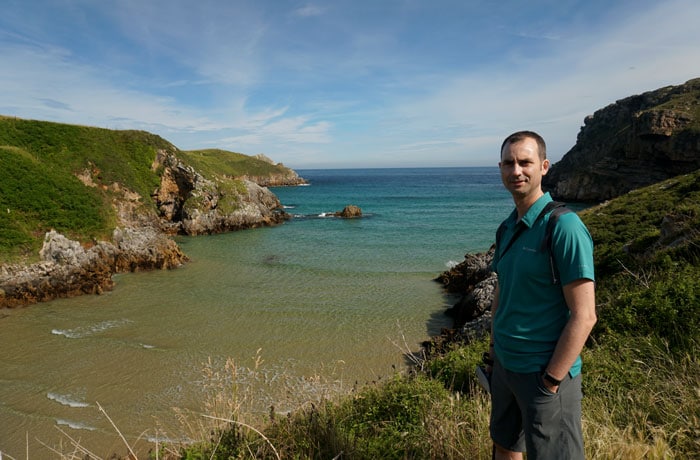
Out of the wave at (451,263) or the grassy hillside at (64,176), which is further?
the wave at (451,263)

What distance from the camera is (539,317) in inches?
99.6

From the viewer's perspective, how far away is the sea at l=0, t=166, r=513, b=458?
805cm

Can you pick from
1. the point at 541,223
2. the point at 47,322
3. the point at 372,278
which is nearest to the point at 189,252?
the point at 47,322

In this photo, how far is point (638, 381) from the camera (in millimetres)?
4582

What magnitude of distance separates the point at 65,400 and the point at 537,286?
1139cm

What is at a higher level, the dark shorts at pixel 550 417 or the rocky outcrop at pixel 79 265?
the dark shorts at pixel 550 417

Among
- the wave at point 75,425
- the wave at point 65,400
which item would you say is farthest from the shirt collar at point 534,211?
the wave at point 65,400

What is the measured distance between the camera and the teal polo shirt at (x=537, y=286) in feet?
7.48

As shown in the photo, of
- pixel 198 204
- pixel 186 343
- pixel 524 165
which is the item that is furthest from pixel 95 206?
pixel 524 165

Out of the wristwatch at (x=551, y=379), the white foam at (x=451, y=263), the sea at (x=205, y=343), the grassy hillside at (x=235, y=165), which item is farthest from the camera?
the grassy hillside at (x=235, y=165)

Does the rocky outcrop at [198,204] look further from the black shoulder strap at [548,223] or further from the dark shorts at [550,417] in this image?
the dark shorts at [550,417]

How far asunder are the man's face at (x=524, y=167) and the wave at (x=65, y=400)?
1092 cm

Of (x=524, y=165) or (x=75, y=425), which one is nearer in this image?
(x=524, y=165)

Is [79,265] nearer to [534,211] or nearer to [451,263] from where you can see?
[451,263]
